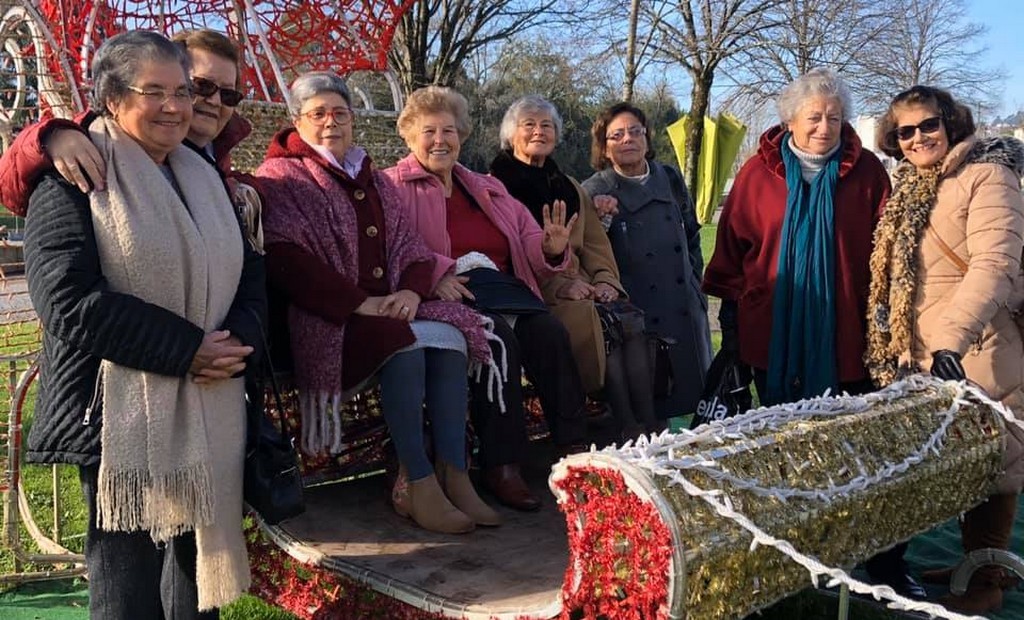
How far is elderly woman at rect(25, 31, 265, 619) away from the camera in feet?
7.70

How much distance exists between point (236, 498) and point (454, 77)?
16.1 metres

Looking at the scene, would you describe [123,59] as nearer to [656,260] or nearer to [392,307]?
[392,307]

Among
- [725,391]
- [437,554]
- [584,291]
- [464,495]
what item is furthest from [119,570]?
[725,391]

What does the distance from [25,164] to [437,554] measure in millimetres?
1615

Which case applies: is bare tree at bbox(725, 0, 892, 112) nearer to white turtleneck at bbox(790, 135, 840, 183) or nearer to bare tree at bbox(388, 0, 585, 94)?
bare tree at bbox(388, 0, 585, 94)

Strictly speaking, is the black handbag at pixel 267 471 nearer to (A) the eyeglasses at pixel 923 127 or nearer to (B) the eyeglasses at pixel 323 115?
(B) the eyeglasses at pixel 323 115

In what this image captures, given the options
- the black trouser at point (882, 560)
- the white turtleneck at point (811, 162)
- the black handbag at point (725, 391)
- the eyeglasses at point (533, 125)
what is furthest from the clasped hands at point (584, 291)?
the white turtleneck at point (811, 162)

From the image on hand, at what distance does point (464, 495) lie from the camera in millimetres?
3373

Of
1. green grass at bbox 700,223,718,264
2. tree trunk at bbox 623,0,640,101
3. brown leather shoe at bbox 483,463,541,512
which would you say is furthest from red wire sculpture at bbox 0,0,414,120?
green grass at bbox 700,223,718,264

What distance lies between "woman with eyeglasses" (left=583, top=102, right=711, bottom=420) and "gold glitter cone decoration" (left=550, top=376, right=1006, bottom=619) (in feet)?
5.59

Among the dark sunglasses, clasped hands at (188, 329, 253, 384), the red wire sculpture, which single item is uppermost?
the red wire sculpture

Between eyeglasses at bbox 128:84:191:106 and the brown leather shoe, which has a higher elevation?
eyeglasses at bbox 128:84:191:106

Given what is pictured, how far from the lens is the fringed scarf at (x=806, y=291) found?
3.53 meters

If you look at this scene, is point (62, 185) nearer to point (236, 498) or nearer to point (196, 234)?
point (196, 234)
